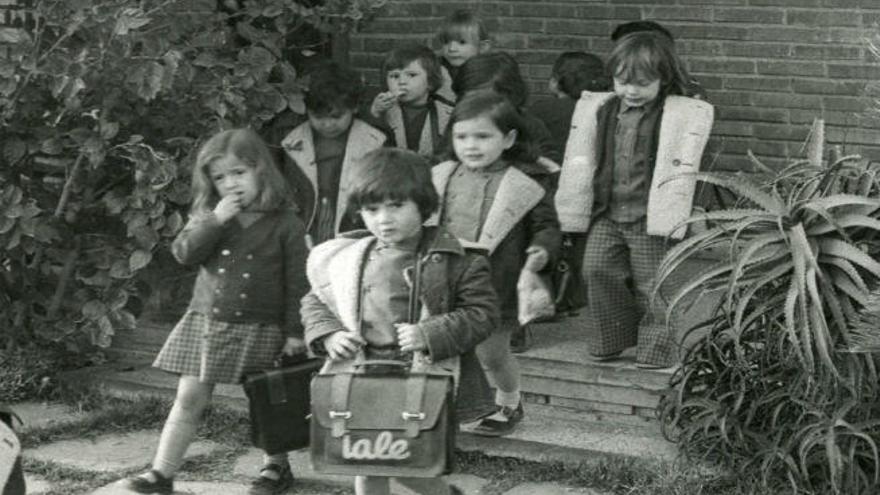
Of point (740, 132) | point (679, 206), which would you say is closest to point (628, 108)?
point (679, 206)

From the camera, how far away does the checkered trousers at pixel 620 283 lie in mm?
6668

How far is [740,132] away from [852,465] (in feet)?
9.96

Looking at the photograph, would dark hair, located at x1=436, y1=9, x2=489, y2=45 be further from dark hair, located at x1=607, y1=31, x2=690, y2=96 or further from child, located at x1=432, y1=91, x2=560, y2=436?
child, located at x1=432, y1=91, x2=560, y2=436

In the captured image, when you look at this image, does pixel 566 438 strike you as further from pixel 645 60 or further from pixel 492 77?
pixel 492 77

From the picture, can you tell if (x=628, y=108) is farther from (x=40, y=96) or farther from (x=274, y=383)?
(x=40, y=96)

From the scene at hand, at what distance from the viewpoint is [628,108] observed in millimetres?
6715

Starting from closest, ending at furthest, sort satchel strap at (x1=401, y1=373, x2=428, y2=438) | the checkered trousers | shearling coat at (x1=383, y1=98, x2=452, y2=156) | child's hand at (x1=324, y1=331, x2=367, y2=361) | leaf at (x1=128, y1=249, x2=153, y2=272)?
1. satchel strap at (x1=401, y1=373, x2=428, y2=438)
2. child's hand at (x1=324, y1=331, x2=367, y2=361)
3. the checkered trousers
4. leaf at (x1=128, y1=249, x2=153, y2=272)
5. shearling coat at (x1=383, y1=98, x2=452, y2=156)

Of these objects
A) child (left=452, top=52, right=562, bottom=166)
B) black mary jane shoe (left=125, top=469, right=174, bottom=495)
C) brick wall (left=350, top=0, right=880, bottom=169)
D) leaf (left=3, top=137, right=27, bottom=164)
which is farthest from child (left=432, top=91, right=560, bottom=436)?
brick wall (left=350, top=0, right=880, bottom=169)

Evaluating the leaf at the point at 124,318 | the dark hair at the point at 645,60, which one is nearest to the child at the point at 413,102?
the dark hair at the point at 645,60

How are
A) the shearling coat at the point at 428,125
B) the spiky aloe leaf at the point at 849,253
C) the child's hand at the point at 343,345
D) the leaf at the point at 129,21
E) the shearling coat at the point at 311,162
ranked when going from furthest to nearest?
the shearling coat at the point at 428,125, the shearling coat at the point at 311,162, the leaf at the point at 129,21, the spiky aloe leaf at the point at 849,253, the child's hand at the point at 343,345

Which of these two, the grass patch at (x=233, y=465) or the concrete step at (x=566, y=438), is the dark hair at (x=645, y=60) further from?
the grass patch at (x=233, y=465)

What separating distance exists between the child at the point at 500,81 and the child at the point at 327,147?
1.62ft

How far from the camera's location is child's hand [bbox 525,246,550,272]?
5.81 m

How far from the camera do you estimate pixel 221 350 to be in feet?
19.0
